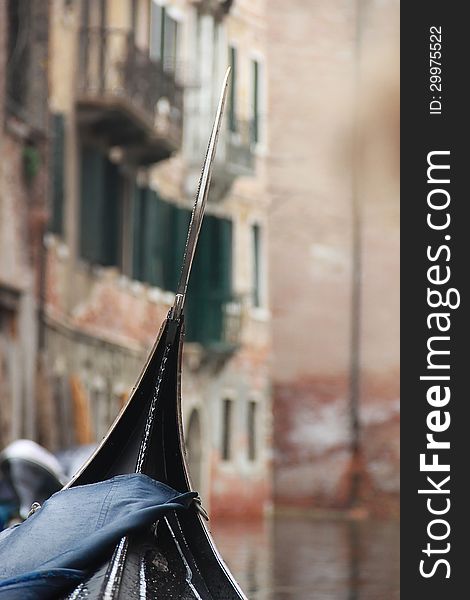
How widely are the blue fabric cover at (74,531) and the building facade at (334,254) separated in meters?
19.8

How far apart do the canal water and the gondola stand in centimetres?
306

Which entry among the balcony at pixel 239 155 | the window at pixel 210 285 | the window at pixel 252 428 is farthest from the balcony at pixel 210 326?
the window at pixel 252 428

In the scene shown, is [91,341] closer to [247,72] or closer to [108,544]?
[247,72]

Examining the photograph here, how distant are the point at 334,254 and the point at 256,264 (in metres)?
2.08

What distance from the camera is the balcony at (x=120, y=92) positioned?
632 inches

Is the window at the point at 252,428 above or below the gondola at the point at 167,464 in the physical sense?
below

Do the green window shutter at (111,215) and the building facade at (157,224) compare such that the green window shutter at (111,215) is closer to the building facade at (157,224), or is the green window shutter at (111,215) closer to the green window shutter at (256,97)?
the building facade at (157,224)

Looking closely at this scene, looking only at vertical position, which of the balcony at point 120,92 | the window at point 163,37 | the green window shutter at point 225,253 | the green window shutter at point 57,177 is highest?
the window at point 163,37

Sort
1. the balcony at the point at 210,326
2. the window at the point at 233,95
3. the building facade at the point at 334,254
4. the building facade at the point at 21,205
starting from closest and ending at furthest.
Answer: the building facade at the point at 21,205, the balcony at the point at 210,326, the window at the point at 233,95, the building facade at the point at 334,254

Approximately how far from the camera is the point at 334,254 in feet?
85.2

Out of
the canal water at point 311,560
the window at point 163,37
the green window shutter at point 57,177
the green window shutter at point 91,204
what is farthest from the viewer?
the window at point 163,37

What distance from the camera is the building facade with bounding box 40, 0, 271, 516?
15414mm

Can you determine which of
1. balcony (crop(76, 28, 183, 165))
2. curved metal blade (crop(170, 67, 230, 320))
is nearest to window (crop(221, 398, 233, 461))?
balcony (crop(76, 28, 183, 165))

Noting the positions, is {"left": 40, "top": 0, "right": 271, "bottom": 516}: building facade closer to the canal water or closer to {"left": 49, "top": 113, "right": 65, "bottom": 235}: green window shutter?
{"left": 49, "top": 113, "right": 65, "bottom": 235}: green window shutter
